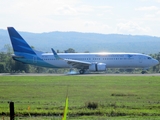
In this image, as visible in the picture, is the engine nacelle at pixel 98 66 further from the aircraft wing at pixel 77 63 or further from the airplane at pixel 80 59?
the aircraft wing at pixel 77 63

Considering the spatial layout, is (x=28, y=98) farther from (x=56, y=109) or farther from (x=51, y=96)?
(x=56, y=109)

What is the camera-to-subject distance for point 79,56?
65.3 m

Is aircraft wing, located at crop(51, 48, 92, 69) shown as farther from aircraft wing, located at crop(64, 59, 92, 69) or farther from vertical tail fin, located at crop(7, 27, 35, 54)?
vertical tail fin, located at crop(7, 27, 35, 54)

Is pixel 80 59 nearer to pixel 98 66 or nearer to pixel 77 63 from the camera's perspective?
pixel 77 63

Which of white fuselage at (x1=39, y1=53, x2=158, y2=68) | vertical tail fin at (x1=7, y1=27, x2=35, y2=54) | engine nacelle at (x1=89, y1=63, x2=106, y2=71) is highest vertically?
vertical tail fin at (x1=7, y1=27, x2=35, y2=54)

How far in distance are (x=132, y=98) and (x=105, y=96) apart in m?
1.98

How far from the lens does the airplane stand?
207ft

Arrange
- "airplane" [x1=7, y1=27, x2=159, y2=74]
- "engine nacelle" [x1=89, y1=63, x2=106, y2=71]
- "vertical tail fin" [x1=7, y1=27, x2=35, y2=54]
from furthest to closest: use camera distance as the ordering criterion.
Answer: "vertical tail fin" [x1=7, y1=27, x2=35, y2=54], "airplane" [x1=7, y1=27, x2=159, y2=74], "engine nacelle" [x1=89, y1=63, x2=106, y2=71]

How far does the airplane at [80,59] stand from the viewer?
63.0 meters

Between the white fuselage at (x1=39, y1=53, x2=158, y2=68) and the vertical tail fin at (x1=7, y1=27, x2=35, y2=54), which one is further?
the vertical tail fin at (x1=7, y1=27, x2=35, y2=54)

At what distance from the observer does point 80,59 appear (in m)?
65.0

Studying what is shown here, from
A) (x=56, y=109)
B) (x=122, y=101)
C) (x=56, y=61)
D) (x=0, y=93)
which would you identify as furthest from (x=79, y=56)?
(x=56, y=109)

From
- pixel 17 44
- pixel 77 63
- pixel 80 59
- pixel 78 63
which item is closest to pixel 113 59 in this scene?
pixel 80 59

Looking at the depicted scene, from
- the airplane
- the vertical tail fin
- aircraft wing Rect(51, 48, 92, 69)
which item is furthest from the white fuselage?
the vertical tail fin
